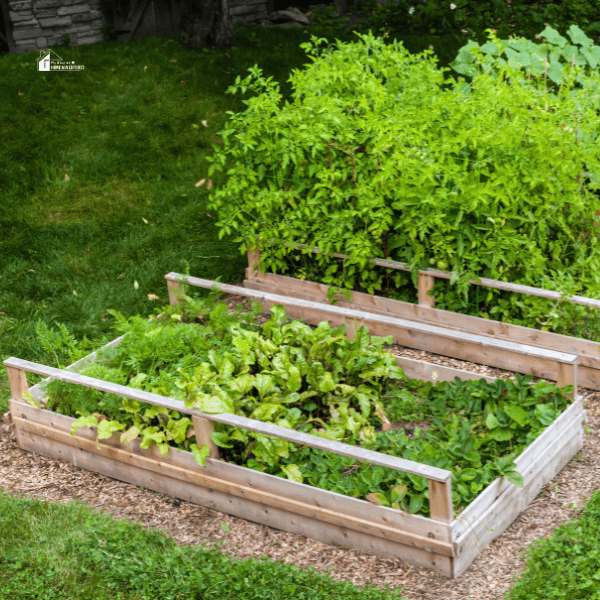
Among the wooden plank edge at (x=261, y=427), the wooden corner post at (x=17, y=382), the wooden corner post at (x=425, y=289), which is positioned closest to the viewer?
the wooden plank edge at (x=261, y=427)

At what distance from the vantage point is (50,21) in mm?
11805

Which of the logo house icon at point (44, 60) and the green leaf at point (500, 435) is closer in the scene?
the green leaf at point (500, 435)

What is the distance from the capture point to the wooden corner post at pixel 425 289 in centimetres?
594

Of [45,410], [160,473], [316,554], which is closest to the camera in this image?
[316,554]

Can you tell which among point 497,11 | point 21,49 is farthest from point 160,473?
point 497,11

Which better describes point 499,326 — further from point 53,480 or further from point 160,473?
point 53,480

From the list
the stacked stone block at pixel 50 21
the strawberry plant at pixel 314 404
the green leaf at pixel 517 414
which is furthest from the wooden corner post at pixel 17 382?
the stacked stone block at pixel 50 21

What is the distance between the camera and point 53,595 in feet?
13.2

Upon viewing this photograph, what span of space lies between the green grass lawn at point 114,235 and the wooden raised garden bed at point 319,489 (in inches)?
12.0

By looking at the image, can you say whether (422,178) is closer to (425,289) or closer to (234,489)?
(425,289)

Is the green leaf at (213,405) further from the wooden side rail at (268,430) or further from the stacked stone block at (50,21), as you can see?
the stacked stone block at (50,21)

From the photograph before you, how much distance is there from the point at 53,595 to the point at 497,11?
428 inches

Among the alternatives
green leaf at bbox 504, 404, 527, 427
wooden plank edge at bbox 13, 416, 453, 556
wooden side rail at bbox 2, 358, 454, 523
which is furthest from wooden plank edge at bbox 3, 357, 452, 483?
green leaf at bbox 504, 404, 527, 427

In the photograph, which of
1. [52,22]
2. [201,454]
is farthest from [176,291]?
[52,22]
